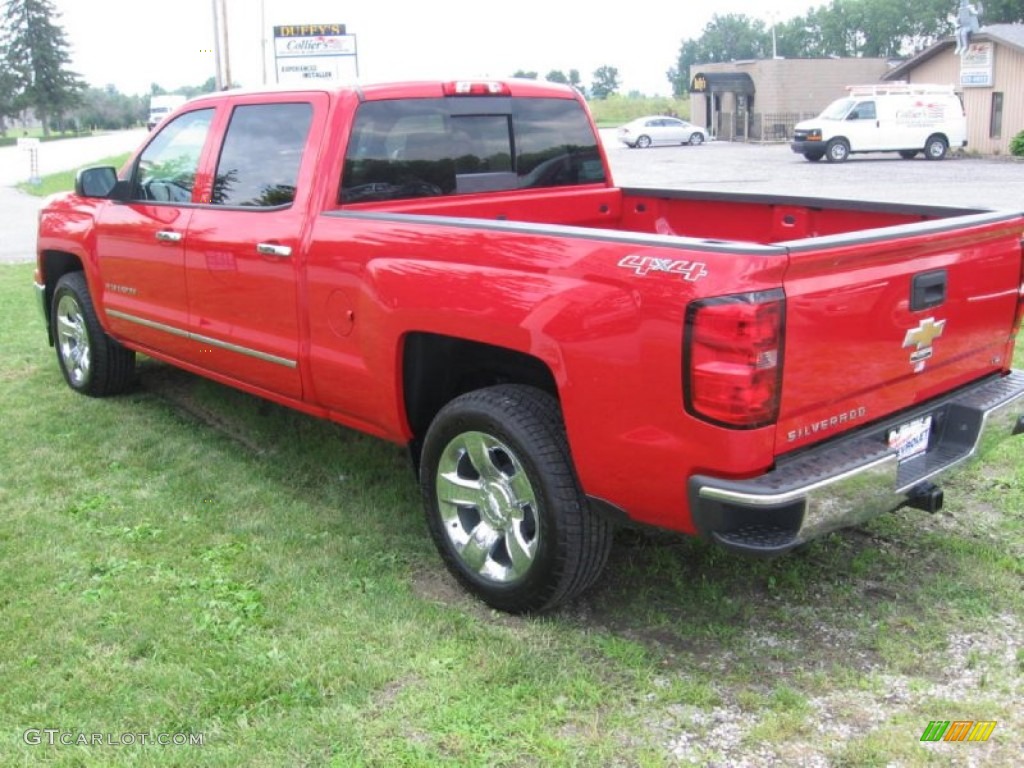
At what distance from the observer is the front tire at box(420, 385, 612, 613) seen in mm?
3436

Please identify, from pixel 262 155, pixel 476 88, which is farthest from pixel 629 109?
pixel 262 155

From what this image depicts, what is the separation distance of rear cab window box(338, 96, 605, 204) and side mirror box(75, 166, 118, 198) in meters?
1.98

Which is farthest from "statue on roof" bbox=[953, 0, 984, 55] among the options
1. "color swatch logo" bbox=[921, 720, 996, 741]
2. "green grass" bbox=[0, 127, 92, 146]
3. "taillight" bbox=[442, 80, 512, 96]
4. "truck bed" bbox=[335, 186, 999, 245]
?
"green grass" bbox=[0, 127, 92, 146]

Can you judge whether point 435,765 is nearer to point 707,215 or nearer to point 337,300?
point 337,300

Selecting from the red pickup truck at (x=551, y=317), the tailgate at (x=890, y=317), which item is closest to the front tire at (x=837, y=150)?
the red pickup truck at (x=551, y=317)

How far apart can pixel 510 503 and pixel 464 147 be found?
1.92 m

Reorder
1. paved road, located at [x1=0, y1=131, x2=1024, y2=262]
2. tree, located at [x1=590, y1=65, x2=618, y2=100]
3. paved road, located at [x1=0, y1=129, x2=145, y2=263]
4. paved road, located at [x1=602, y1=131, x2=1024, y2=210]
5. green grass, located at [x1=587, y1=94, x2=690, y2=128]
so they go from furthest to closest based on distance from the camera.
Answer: tree, located at [x1=590, y1=65, x2=618, y2=100] → green grass, located at [x1=587, y1=94, x2=690, y2=128] → paved road, located at [x1=602, y1=131, x2=1024, y2=210] → paved road, located at [x1=0, y1=131, x2=1024, y2=262] → paved road, located at [x1=0, y1=129, x2=145, y2=263]

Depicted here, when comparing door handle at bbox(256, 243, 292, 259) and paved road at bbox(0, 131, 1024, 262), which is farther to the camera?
paved road at bbox(0, 131, 1024, 262)

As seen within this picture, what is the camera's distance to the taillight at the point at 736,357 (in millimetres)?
2834

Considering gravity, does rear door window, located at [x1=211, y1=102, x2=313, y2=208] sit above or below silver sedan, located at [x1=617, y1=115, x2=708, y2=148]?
below

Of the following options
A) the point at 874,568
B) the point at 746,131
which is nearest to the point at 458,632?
the point at 874,568

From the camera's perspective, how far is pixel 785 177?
2666 centimetres

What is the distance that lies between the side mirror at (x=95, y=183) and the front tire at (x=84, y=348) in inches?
30.3

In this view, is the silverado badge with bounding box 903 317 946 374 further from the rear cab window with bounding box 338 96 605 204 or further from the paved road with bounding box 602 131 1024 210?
the paved road with bounding box 602 131 1024 210
